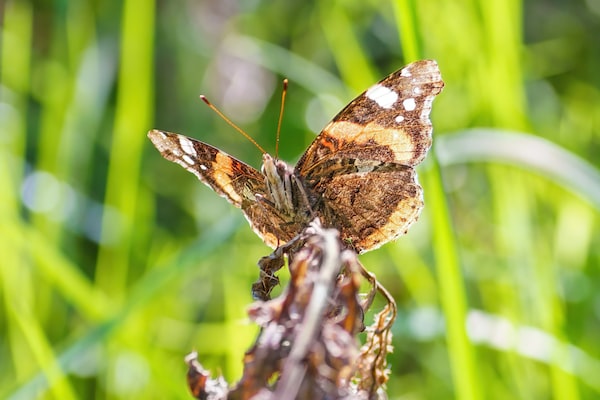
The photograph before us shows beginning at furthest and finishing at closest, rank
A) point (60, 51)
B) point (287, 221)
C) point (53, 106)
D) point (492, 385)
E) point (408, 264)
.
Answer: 1. point (60, 51)
2. point (53, 106)
3. point (408, 264)
4. point (492, 385)
5. point (287, 221)

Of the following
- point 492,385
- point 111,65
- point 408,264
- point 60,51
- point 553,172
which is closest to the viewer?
point 553,172

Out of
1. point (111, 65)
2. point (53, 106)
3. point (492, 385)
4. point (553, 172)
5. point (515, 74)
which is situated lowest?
point (492, 385)

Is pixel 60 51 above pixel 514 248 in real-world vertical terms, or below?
above

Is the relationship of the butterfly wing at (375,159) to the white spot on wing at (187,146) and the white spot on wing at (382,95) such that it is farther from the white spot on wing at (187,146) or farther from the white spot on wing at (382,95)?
the white spot on wing at (187,146)

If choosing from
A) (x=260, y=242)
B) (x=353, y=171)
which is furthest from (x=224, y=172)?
(x=260, y=242)

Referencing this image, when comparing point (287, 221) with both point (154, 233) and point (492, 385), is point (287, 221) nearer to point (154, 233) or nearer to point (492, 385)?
point (492, 385)

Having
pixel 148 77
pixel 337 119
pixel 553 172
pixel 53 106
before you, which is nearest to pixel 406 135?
pixel 337 119

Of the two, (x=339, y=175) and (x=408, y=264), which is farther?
(x=408, y=264)
